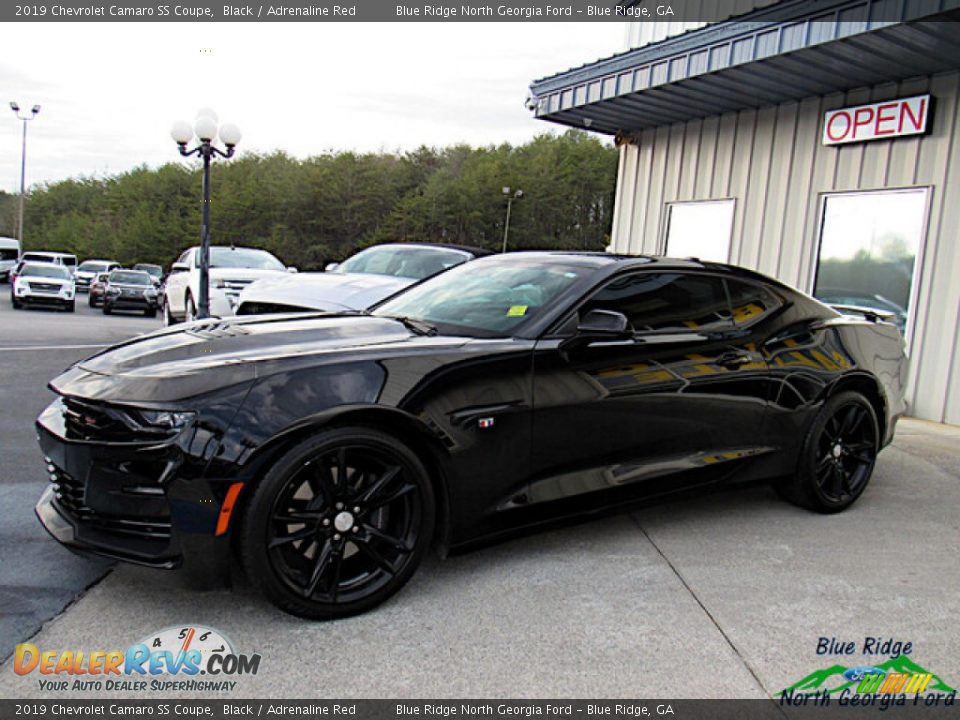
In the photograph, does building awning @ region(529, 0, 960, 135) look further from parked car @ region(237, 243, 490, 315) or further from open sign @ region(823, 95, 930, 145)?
parked car @ region(237, 243, 490, 315)

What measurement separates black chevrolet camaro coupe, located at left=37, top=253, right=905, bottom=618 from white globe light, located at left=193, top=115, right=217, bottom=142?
12.0m

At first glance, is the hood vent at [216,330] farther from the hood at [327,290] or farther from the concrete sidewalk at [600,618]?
the hood at [327,290]

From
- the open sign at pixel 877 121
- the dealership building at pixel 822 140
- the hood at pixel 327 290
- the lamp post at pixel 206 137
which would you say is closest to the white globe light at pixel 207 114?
the lamp post at pixel 206 137

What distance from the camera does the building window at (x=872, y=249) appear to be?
8.05 metres

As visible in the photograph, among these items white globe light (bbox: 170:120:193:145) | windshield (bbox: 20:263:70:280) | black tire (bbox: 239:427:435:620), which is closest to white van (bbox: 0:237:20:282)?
windshield (bbox: 20:263:70:280)

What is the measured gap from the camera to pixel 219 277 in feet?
34.2

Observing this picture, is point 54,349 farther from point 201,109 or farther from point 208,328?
point 208,328

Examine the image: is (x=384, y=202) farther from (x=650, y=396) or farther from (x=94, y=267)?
(x=650, y=396)

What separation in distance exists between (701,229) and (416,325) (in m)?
7.68

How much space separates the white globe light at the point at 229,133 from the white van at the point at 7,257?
30.6 m

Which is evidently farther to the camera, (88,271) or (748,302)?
(88,271)

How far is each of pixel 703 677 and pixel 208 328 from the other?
251cm

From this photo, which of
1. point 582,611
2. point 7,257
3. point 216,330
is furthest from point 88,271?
point 582,611

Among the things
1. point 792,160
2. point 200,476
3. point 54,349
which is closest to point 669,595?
point 200,476
